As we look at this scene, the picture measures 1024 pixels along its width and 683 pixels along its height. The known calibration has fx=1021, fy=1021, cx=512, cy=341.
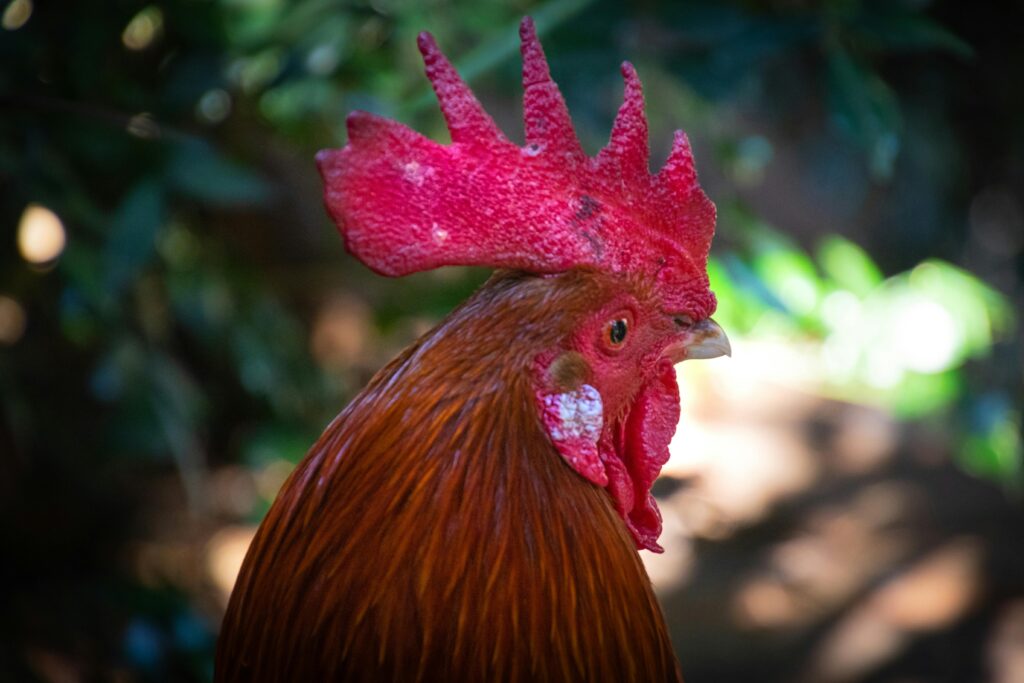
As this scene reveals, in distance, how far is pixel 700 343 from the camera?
1587 mm

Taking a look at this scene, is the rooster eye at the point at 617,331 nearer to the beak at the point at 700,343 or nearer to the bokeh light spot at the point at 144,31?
the beak at the point at 700,343

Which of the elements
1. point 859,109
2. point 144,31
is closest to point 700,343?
point 859,109

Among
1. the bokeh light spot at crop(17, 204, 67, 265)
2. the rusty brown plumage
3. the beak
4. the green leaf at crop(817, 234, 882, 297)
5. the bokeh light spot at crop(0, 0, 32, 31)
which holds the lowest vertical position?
the rusty brown plumage

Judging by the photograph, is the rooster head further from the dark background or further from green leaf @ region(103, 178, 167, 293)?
green leaf @ region(103, 178, 167, 293)

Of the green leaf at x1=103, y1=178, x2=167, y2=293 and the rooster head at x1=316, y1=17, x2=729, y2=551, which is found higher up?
the green leaf at x1=103, y1=178, x2=167, y2=293

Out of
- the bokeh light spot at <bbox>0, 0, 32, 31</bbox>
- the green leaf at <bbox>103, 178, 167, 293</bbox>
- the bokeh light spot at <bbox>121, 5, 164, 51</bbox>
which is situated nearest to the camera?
the bokeh light spot at <bbox>0, 0, 32, 31</bbox>

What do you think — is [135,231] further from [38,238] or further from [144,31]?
[38,238]

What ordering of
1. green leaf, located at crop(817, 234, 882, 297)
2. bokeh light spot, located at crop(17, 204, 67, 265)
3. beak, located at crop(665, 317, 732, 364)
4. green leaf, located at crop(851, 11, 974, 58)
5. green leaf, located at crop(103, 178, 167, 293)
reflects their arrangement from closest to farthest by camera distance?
beak, located at crop(665, 317, 732, 364) → green leaf, located at crop(851, 11, 974, 58) → green leaf, located at crop(103, 178, 167, 293) → bokeh light spot, located at crop(17, 204, 67, 265) → green leaf, located at crop(817, 234, 882, 297)

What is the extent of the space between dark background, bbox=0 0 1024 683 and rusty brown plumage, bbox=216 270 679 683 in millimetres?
1394

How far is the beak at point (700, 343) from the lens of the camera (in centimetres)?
158

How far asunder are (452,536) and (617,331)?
38 cm

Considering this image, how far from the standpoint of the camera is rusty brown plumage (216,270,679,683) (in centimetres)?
134

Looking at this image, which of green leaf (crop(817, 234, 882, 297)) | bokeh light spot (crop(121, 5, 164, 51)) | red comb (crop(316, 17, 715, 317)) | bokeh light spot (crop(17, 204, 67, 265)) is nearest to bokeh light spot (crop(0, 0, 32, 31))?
bokeh light spot (crop(121, 5, 164, 51))

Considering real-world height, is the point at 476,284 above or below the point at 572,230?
above
